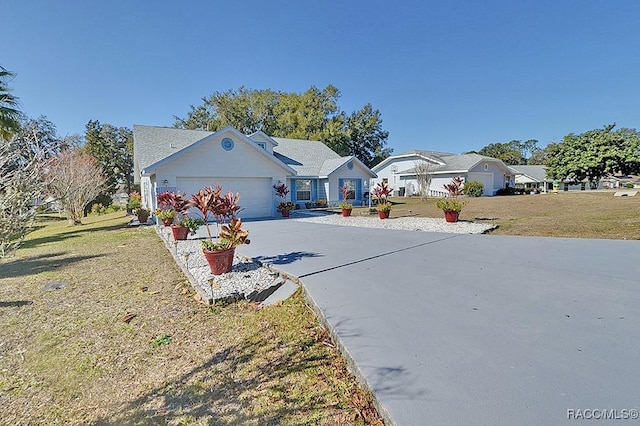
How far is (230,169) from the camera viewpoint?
50.6 ft

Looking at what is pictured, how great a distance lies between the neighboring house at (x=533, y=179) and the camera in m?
45.7

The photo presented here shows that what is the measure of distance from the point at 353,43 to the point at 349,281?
709 inches

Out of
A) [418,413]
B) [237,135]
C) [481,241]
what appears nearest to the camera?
[418,413]

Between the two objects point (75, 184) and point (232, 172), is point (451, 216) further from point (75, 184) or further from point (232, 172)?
point (75, 184)

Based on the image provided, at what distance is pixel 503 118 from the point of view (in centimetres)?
3216

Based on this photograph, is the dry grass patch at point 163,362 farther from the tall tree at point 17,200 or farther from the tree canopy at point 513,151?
the tree canopy at point 513,151

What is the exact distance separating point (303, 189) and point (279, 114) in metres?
18.9

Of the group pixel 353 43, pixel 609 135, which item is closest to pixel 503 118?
pixel 609 135

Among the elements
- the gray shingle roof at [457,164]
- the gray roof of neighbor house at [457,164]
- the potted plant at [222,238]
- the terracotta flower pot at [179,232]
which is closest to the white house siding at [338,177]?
the gray roof of neighbor house at [457,164]

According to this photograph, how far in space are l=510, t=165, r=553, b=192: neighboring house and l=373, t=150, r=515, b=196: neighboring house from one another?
13321mm

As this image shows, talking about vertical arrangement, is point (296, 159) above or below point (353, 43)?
below

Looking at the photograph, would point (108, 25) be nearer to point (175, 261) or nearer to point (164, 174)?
point (164, 174)

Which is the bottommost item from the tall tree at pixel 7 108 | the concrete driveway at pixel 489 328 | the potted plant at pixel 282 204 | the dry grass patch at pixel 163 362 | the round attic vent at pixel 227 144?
the dry grass patch at pixel 163 362

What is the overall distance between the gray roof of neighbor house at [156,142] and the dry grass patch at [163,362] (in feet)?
41.7
